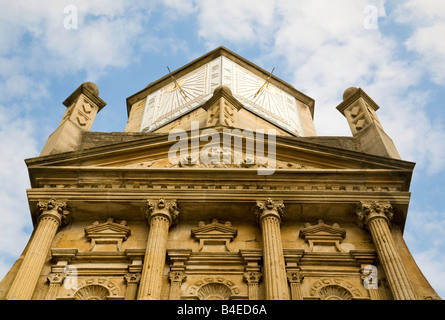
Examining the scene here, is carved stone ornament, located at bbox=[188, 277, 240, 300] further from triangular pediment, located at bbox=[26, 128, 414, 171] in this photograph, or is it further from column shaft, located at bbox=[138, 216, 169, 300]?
triangular pediment, located at bbox=[26, 128, 414, 171]

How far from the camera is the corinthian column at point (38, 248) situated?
554 inches

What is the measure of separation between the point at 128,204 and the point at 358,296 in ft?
20.7

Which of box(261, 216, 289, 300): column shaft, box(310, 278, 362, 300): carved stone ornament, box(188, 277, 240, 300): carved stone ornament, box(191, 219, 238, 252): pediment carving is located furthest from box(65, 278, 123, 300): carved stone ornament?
box(310, 278, 362, 300): carved stone ornament

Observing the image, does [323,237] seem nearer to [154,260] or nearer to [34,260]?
[154,260]

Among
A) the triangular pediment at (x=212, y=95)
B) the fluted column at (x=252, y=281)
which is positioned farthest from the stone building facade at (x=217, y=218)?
the triangular pediment at (x=212, y=95)

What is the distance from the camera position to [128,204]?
16.7m

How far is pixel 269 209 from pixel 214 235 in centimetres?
156

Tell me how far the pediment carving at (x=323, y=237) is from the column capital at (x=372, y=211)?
1.89 ft

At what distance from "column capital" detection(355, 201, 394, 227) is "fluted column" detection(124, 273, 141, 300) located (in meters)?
5.89

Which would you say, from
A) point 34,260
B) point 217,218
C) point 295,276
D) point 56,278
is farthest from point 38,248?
point 295,276

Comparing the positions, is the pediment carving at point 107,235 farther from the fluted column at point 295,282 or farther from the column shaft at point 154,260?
the fluted column at point 295,282

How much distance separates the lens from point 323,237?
16.2 metres

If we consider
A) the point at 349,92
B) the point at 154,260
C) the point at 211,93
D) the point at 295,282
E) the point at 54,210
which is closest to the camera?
the point at 154,260
